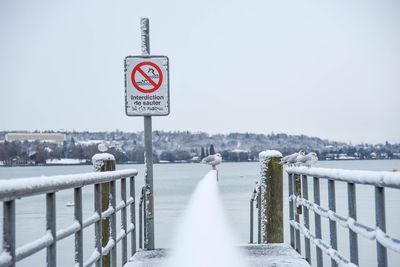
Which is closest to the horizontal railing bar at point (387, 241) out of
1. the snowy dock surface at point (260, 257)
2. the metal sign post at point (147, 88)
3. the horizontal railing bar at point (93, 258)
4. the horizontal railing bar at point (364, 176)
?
the horizontal railing bar at point (364, 176)

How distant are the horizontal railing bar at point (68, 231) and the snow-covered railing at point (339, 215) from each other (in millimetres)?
1985

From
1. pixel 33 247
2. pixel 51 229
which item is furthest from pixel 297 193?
pixel 33 247

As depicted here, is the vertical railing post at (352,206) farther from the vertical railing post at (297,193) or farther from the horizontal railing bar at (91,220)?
the vertical railing post at (297,193)

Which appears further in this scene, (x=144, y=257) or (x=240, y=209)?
(x=240, y=209)

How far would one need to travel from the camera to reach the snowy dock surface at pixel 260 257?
7576 mm

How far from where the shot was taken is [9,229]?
308cm

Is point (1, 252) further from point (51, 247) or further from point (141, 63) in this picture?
point (141, 63)

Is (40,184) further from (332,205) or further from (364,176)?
(332,205)

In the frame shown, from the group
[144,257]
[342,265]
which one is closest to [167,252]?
[144,257]

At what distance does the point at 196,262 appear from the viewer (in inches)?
314

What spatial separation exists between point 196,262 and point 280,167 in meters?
1.89

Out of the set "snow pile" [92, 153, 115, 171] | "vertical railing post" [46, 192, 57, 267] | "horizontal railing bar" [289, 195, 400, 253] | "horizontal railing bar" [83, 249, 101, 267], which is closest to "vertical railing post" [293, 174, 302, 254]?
"horizontal railing bar" [289, 195, 400, 253]

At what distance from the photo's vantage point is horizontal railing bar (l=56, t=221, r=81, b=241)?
13.5 feet

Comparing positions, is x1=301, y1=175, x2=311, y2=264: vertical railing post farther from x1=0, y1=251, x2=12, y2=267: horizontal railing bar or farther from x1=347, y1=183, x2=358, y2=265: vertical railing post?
x1=0, y1=251, x2=12, y2=267: horizontal railing bar
